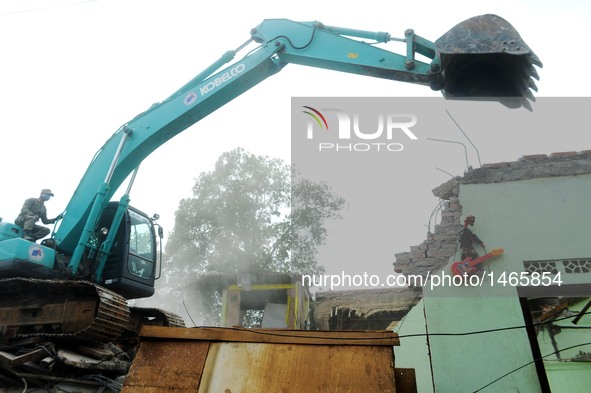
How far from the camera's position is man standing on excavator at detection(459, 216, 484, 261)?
271 inches

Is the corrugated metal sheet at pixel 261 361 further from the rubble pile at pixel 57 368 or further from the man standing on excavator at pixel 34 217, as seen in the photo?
the man standing on excavator at pixel 34 217

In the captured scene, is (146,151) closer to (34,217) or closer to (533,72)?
(34,217)

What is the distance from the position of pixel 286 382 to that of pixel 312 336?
0.38m

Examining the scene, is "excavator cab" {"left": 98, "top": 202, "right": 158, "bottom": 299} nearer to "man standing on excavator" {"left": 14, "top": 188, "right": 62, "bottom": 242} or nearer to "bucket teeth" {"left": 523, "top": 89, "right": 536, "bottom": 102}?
"man standing on excavator" {"left": 14, "top": 188, "right": 62, "bottom": 242}

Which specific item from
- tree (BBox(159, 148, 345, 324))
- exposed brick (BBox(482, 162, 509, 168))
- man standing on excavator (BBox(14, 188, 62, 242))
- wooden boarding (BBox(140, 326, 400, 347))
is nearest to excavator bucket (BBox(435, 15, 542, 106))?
exposed brick (BBox(482, 162, 509, 168))

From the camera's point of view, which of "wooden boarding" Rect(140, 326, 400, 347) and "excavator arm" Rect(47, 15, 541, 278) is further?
"excavator arm" Rect(47, 15, 541, 278)

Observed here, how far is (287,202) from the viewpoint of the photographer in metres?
19.9

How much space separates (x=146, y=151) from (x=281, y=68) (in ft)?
8.39

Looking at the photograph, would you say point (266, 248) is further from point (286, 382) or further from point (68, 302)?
point (286, 382)

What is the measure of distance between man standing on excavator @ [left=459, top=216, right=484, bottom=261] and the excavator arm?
272 cm

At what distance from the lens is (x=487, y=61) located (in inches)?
191

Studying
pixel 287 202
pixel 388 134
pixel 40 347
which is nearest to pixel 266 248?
pixel 287 202

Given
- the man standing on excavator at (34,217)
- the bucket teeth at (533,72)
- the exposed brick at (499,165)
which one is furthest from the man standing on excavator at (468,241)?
the man standing on excavator at (34,217)

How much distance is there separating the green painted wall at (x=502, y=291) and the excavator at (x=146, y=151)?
8.39ft
